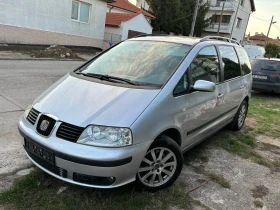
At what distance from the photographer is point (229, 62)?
4.60 meters

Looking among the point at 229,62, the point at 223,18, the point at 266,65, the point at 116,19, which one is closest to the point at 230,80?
the point at 229,62

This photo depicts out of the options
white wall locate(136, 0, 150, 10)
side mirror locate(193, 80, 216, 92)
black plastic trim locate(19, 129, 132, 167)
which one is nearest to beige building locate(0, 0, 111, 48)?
side mirror locate(193, 80, 216, 92)

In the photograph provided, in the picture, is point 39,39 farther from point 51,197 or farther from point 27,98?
A: point 51,197

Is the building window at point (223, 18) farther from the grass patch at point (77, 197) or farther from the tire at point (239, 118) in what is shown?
the grass patch at point (77, 197)

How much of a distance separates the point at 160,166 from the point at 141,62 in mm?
1345

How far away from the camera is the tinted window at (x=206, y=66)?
139 inches

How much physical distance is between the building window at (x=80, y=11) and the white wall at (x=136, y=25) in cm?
418

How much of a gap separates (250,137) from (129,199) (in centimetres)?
334

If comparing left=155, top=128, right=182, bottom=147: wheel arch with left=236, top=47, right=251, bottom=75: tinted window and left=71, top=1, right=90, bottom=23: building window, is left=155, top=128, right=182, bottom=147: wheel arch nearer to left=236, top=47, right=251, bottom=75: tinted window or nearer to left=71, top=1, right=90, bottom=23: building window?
left=236, top=47, right=251, bottom=75: tinted window

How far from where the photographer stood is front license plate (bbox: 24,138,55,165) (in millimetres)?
2592

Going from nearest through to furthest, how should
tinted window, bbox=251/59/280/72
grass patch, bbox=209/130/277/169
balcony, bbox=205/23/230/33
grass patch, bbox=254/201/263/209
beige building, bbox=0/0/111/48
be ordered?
grass patch, bbox=254/201/263/209 < grass patch, bbox=209/130/277/169 < tinted window, bbox=251/59/280/72 < beige building, bbox=0/0/111/48 < balcony, bbox=205/23/230/33

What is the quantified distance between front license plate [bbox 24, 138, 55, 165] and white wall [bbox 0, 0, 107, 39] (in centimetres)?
1351

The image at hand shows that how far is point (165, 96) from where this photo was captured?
9.62 ft

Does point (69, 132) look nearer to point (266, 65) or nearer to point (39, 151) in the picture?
point (39, 151)
